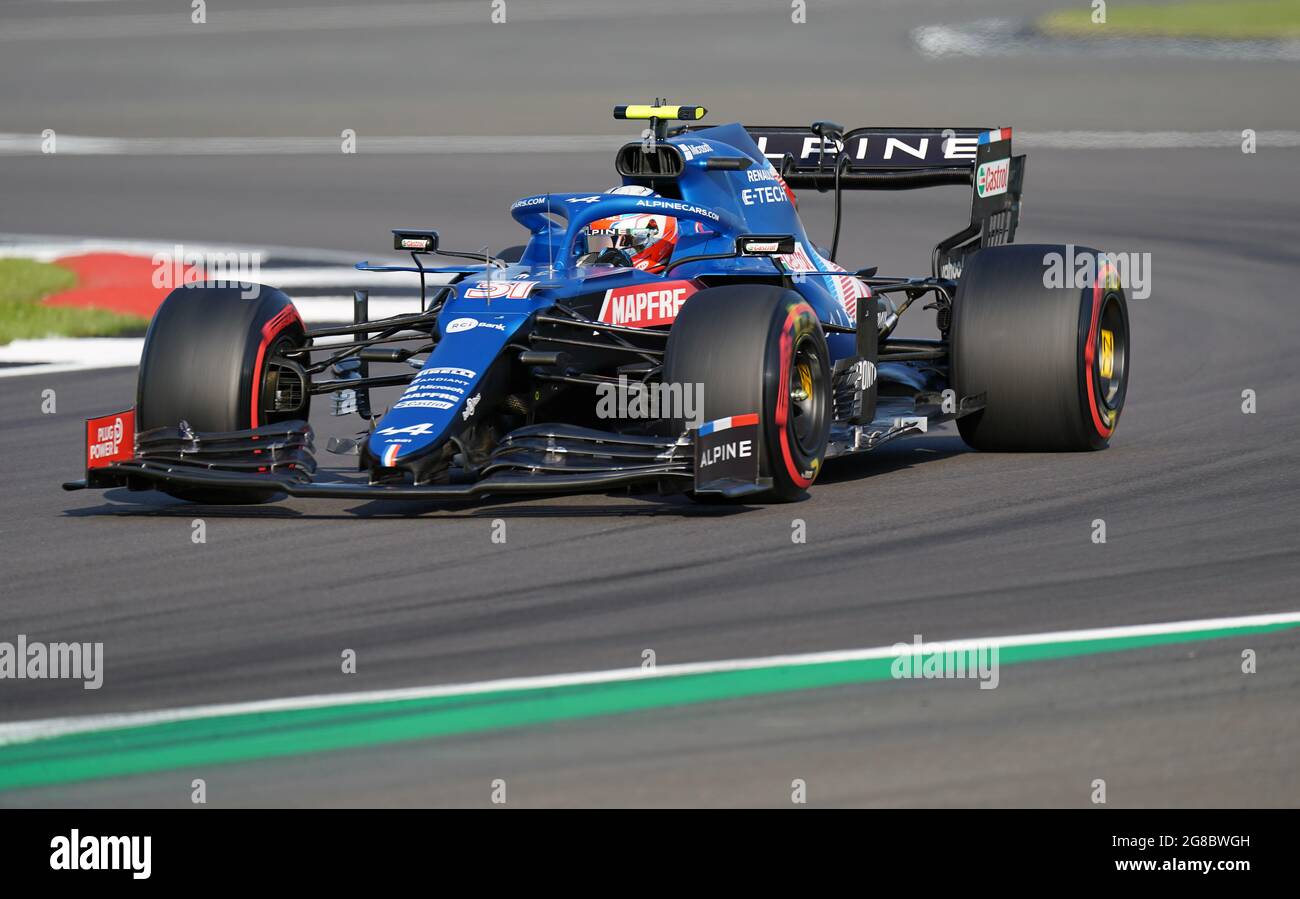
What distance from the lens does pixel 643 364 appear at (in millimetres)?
10281

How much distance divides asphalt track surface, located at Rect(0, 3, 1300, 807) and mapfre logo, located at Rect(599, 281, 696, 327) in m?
0.86

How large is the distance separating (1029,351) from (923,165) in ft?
6.94

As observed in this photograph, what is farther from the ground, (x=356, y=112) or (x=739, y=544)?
(x=356, y=112)

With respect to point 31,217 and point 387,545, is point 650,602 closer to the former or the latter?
point 387,545

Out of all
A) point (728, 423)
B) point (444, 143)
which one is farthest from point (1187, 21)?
point (728, 423)

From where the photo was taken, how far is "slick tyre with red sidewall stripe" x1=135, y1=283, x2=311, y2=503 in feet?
32.7

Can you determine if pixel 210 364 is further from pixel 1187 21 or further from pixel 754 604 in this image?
pixel 1187 21

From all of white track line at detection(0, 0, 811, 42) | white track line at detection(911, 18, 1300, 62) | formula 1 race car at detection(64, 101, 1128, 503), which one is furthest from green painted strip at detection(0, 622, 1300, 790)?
white track line at detection(0, 0, 811, 42)

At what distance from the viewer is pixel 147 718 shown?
22.2 feet

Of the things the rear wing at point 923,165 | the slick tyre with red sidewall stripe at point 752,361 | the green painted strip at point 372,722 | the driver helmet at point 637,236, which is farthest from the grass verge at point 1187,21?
the green painted strip at point 372,722

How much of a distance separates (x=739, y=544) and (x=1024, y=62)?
27396 millimetres

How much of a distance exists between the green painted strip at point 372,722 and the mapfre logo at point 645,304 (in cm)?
336

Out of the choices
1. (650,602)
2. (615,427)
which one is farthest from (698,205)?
(650,602)

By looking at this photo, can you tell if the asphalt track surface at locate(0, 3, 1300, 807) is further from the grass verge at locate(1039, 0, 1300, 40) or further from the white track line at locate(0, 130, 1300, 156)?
the grass verge at locate(1039, 0, 1300, 40)
